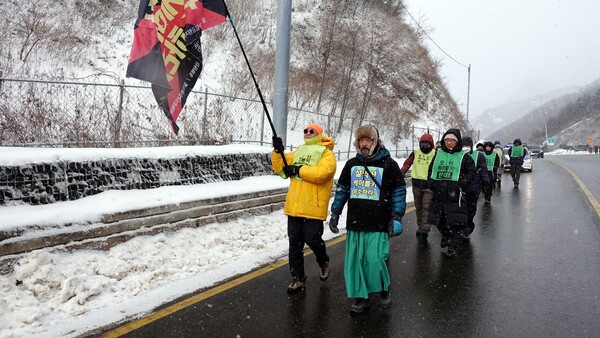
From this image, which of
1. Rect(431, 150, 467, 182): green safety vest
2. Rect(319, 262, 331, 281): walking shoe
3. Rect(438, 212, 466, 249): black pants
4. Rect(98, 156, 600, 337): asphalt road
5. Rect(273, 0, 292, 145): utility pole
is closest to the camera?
Rect(98, 156, 600, 337): asphalt road

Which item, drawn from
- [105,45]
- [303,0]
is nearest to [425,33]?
[303,0]

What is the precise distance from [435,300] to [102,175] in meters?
4.48

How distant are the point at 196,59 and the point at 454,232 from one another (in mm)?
4616

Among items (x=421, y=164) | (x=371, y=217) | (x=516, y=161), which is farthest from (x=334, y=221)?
(x=516, y=161)

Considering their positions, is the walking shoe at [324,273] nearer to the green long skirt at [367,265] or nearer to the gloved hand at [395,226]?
the green long skirt at [367,265]

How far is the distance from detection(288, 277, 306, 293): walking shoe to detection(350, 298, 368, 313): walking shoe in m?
0.70

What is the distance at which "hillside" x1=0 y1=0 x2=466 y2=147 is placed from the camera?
15883 millimetres

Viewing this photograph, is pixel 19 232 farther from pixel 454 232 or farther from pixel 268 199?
pixel 454 232

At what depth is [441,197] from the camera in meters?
6.33

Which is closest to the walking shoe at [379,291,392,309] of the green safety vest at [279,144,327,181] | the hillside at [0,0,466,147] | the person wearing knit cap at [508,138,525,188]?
the green safety vest at [279,144,327,181]

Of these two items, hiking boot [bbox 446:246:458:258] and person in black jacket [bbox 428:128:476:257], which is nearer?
hiking boot [bbox 446:246:458:258]

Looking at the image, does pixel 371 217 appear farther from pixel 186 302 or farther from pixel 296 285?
pixel 186 302

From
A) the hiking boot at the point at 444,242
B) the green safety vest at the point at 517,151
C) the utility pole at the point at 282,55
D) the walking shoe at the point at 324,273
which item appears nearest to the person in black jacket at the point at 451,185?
the hiking boot at the point at 444,242

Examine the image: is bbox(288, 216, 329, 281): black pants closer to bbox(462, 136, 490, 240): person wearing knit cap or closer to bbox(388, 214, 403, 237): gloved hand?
bbox(388, 214, 403, 237): gloved hand
